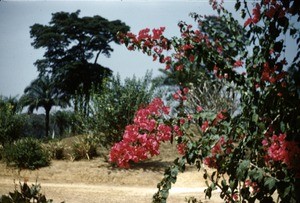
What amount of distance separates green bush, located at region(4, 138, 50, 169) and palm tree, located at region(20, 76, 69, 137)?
1993 centimetres

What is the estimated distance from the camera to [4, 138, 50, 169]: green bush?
1040cm

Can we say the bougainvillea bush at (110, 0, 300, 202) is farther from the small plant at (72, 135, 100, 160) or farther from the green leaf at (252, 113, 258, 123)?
the small plant at (72, 135, 100, 160)

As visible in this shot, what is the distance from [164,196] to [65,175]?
294 inches

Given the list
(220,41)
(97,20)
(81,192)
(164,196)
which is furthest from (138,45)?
(97,20)

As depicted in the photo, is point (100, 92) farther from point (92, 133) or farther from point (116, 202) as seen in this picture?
point (116, 202)

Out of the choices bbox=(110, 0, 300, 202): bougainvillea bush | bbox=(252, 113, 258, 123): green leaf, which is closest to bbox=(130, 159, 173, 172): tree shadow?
bbox=(110, 0, 300, 202): bougainvillea bush

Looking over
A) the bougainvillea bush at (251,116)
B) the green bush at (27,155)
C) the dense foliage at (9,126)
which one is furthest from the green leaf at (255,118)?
the dense foliage at (9,126)

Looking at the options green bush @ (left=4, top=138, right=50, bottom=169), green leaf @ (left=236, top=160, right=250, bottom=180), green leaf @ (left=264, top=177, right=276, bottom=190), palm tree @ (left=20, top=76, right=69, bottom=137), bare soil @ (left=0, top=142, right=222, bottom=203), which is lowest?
bare soil @ (left=0, top=142, right=222, bottom=203)

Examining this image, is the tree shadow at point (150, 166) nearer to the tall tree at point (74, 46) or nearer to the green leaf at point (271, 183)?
the green leaf at point (271, 183)

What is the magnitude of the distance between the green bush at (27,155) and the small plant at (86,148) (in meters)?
1.02

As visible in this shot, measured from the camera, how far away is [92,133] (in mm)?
12461

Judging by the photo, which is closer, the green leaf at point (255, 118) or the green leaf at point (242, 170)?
the green leaf at point (242, 170)

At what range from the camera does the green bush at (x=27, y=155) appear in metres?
10.4

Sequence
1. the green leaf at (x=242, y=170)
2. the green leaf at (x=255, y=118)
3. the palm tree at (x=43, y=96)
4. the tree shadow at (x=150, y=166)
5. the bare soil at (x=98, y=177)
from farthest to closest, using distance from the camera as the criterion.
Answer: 1. the palm tree at (x=43, y=96)
2. the tree shadow at (x=150, y=166)
3. the bare soil at (x=98, y=177)
4. the green leaf at (x=255, y=118)
5. the green leaf at (x=242, y=170)
